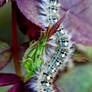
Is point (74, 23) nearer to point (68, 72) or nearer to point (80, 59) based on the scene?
point (80, 59)

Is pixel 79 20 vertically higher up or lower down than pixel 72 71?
higher up

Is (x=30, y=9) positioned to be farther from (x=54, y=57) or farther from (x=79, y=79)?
(x=79, y=79)

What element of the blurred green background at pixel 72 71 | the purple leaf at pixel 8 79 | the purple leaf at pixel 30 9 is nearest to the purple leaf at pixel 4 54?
the purple leaf at pixel 8 79

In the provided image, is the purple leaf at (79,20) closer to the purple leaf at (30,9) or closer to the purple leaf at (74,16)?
the purple leaf at (74,16)

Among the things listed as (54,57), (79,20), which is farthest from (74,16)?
(54,57)

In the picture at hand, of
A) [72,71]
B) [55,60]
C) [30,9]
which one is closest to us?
[30,9]

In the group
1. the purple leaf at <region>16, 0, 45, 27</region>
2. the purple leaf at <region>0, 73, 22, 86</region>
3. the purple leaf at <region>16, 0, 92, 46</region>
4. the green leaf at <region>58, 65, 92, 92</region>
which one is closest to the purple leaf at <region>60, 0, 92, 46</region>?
the purple leaf at <region>16, 0, 92, 46</region>

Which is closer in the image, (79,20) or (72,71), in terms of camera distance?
(79,20)
